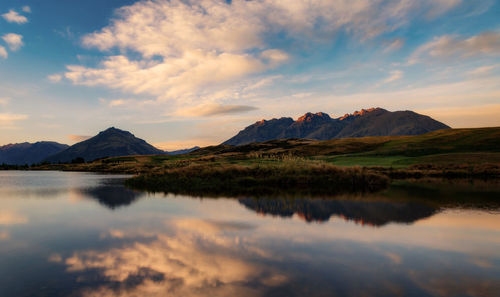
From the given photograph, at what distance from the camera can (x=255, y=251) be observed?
11422 millimetres

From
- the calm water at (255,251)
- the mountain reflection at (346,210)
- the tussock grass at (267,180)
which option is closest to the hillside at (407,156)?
the tussock grass at (267,180)

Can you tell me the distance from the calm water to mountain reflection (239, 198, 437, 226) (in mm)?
119

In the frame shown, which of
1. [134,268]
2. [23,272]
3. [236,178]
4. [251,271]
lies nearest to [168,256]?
[134,268]

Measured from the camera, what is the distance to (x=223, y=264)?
10055mm

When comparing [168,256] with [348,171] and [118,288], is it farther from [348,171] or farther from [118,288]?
[348,171]

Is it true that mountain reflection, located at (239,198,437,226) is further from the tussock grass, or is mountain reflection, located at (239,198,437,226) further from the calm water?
the tussock grass

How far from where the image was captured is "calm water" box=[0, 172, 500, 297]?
8.29 metres

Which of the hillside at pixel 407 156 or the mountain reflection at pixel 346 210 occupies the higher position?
the hillside at pixel 407 156

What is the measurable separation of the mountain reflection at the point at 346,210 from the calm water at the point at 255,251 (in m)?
0.12

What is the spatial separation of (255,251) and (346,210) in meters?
10.1

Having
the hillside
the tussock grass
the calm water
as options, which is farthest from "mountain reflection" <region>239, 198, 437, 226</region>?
the hillside

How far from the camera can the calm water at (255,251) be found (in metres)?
8.29

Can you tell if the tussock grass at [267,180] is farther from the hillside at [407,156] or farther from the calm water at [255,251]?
the calm water at [255,251]

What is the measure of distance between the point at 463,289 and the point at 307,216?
9774 millimetres
